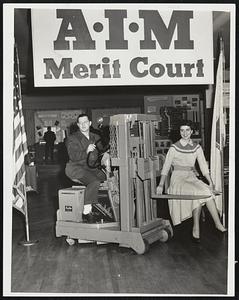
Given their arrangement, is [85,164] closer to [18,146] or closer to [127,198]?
[127,198]

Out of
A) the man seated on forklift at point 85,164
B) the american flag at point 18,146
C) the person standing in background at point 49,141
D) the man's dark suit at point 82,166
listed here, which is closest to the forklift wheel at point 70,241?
the man seated on forklift at point 85,164

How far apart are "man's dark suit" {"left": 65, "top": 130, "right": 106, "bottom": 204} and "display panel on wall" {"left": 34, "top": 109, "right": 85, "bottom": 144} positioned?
462cm

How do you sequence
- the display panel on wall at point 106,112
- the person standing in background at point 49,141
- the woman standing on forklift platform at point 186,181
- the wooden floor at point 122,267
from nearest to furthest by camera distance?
the wooden floor at point 122,267 → the woman standing on forklift platform at point 186,181 → the person standing in background at point 49,141 → the display panel on wall at point 106,112

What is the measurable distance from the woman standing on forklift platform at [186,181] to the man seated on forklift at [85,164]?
73 centimetres

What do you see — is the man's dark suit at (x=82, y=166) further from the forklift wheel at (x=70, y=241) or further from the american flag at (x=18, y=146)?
the american flag at (x=18, y=146)

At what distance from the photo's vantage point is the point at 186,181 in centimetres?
451

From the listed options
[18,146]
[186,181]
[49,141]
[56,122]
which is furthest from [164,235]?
[56,122]

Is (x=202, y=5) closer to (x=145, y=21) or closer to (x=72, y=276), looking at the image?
(x=145, y=21)

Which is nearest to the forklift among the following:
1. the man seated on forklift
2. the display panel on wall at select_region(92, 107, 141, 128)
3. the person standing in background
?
the man seated on forklift

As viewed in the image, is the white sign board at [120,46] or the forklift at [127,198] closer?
the white sign board at [120,46]

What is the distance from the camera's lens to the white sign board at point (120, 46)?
353 centimetres

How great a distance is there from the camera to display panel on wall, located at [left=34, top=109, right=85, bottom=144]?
30.6 ft

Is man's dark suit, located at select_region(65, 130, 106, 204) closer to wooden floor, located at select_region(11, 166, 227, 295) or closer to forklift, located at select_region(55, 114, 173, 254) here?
forklift, located at select_region(55, 114, 173, 254)

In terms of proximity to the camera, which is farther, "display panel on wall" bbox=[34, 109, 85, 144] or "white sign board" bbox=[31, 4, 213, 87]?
"display panel on wall" bbox=[34, 109, 85, 144]
